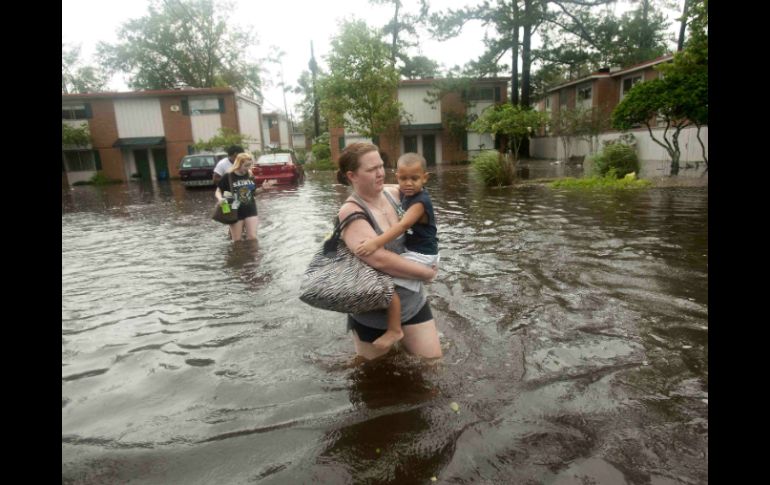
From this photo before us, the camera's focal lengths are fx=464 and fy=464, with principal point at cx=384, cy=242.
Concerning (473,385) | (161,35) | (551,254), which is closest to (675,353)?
(473,385)

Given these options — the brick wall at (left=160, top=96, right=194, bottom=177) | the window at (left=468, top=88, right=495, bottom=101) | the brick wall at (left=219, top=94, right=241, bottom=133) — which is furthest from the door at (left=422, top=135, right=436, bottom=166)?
the brick wall at (left=160, top=96, right=194, bottom=177)

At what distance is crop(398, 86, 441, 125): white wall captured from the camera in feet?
113

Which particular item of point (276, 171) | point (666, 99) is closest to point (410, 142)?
point (276, 171)

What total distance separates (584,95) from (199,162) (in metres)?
26.1

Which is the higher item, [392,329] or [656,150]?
[656,150]

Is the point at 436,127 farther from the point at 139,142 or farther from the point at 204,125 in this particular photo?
the point at 139,142

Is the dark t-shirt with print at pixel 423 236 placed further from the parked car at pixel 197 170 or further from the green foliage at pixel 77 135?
the green foliage at pixel 77 135

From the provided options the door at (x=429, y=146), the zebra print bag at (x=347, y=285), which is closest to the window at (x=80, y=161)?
the door at (x=429, y=146)

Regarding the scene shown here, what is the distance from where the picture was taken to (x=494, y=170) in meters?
15.5

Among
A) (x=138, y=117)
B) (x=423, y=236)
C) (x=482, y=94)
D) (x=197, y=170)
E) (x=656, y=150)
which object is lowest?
(x=423, y=236)

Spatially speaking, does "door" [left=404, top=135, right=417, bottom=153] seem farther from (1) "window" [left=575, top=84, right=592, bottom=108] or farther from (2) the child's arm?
(2) the child's arm

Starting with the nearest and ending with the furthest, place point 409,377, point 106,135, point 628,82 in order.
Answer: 1. point 409,377
2. point 628,82
3. point 106,135

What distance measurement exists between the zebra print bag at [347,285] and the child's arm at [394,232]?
0.38ft
